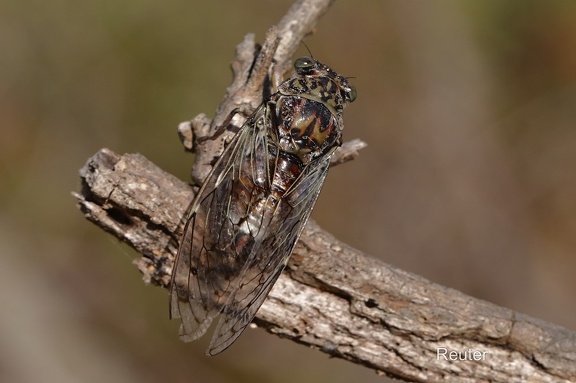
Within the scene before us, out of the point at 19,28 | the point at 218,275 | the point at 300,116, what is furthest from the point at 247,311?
the point at 19,28

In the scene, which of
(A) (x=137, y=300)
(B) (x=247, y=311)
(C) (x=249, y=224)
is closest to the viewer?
(B) (x=247, y=311)

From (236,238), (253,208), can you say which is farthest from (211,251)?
(253,208)

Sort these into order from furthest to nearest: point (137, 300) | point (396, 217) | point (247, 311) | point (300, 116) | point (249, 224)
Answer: point (396, 217), point (137, 300), point (300, 116), point (249, 224), point (247, 311)

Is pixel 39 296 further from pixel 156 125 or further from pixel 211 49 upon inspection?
pixel 211 49

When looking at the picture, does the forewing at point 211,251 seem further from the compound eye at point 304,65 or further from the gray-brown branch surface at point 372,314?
the compound eye at point 304,65

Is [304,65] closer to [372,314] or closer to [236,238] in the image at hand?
[236,238]

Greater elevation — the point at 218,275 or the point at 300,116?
the point at 300,116

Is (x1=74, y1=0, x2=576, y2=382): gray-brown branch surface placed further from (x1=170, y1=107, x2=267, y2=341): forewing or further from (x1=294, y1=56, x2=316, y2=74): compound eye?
(x1=294, y1=56, x2=316, y2=74): compound eye
